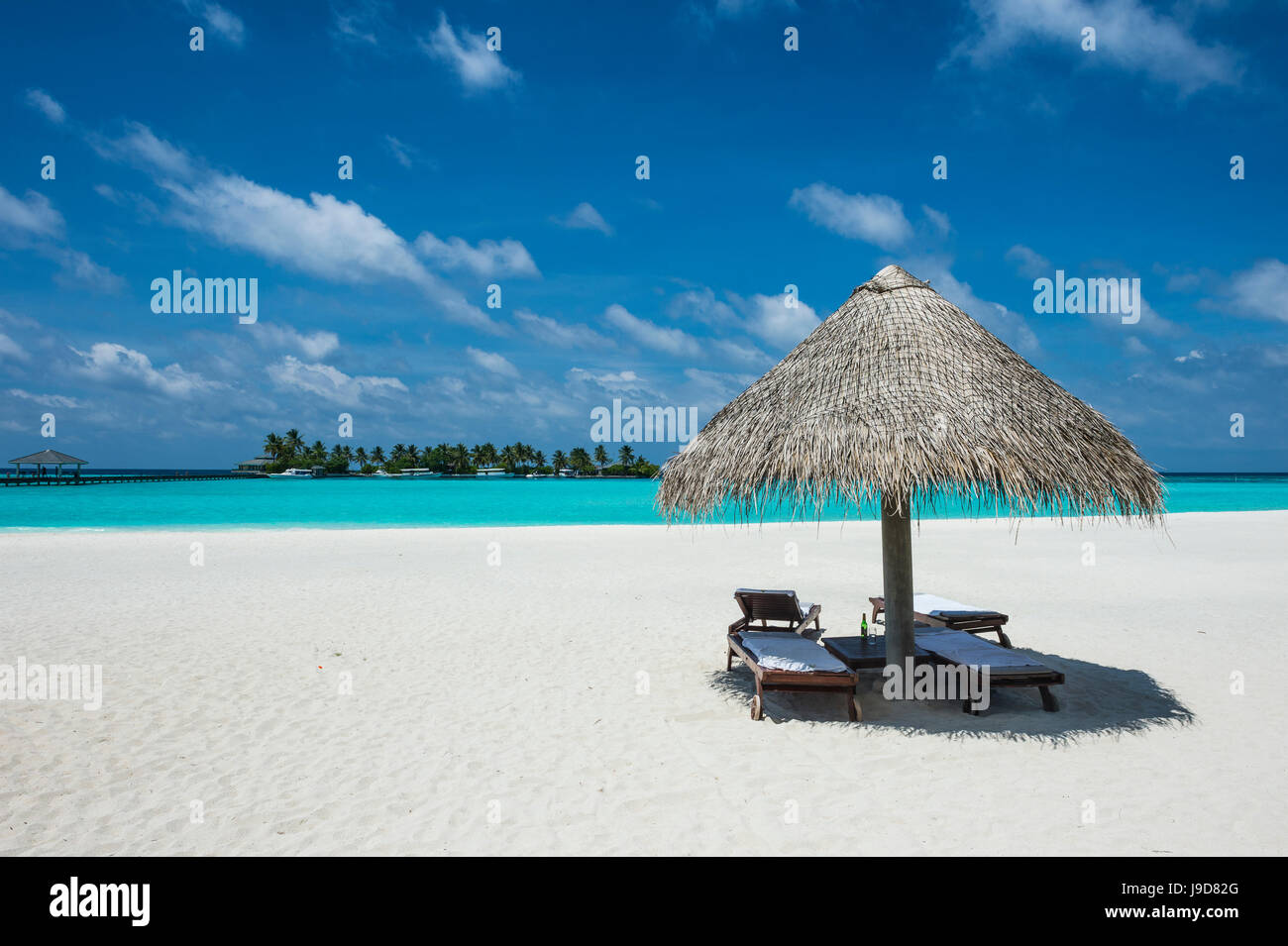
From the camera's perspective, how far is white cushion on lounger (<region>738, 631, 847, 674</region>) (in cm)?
575

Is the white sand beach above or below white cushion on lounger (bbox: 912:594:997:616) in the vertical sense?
below

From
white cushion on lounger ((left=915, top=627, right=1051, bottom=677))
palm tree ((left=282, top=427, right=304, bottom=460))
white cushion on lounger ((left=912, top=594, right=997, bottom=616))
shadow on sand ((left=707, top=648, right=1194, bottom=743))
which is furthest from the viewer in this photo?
palm tree ((left=282, top=427, right=304, bottom=460))

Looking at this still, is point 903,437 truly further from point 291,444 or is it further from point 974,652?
point 291,444

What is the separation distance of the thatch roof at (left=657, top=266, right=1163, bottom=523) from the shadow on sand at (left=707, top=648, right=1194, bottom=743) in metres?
1.72

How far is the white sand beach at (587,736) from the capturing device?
3.99m

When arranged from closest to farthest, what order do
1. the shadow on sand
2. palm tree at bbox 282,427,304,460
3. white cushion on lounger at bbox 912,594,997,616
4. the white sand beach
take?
the white sand beach < the shadow on sand < white cushion on lounger at bbox 912,594,997,616 < palm tree at bbox 282,427,304,460

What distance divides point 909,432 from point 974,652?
2.45m

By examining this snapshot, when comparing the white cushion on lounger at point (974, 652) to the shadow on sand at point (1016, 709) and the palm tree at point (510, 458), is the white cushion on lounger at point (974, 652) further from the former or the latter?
the palm tree at point (510, 458)

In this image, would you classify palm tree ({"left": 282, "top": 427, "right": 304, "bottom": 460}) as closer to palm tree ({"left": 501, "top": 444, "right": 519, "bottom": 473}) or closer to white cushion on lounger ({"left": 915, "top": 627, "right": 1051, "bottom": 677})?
palm tree ({"left": 501, "top": 444, "right": 519, "bottom": 473})

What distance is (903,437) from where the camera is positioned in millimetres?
5184

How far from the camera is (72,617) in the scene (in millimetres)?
9484

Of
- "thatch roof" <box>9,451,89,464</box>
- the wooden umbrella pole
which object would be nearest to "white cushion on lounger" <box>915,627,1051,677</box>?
the wooden umbrella pole
